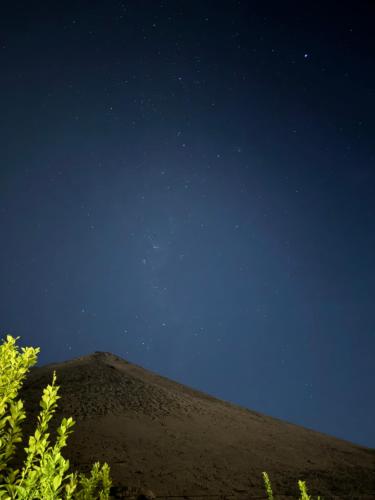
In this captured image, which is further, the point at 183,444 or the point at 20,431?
the point at 183,444

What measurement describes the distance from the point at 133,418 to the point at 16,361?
15.2m

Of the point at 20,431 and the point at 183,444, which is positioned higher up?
the point at 183,444

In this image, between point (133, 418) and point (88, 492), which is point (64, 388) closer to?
point (133, 418)

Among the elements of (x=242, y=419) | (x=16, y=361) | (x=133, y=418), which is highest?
(x=242, y=419)

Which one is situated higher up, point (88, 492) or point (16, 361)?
point (16, 361)

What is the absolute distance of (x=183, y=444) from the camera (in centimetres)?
1412

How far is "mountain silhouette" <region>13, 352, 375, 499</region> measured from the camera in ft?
36.0

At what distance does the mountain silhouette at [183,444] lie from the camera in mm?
10961

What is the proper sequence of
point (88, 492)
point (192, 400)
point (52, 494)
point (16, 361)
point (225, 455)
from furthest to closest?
point (192, 400), point (225, 455), point (88, 492), point (16, 361), point (52, 494)

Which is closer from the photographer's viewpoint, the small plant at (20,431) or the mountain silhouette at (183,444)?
the small plant at (20,431)

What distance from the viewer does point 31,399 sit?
17344mm

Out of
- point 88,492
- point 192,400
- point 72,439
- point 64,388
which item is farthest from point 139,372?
point 88,492

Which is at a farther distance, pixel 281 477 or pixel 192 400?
pixel 192 400

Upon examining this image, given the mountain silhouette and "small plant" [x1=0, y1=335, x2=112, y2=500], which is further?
the mountain silhouette
